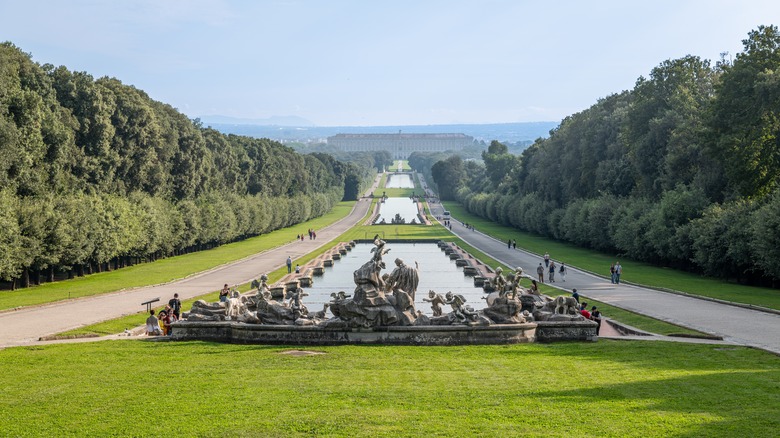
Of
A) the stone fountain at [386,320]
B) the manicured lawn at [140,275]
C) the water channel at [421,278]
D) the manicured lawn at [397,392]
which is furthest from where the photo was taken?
the manicured lawn at [140,275]

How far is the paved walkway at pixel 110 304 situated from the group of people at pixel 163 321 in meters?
1.36

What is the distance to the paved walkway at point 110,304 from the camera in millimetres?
29083

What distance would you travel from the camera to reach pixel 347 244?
79.1m

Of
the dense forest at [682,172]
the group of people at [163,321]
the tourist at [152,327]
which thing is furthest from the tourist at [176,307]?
the dense forest at [682,172]

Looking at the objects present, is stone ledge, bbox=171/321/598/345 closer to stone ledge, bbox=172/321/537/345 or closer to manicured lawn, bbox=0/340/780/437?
stone ledge, bbox=172/321/537/345

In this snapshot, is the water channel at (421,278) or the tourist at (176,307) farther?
the water channel at (421,278)

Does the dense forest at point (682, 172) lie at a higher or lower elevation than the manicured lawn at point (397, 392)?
higher

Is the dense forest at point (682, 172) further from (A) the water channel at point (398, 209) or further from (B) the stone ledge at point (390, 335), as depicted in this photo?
(A) the water channel at point (398, 209)

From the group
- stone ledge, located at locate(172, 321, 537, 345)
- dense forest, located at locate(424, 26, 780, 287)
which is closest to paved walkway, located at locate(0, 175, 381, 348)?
stone ledge, located at locate(172, 321, 537, 345)

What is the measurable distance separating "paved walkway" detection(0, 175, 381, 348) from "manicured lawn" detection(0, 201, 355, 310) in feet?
4.83

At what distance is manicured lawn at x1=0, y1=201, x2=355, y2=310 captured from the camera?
42.0 meters

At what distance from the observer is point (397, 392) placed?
17.0 meters

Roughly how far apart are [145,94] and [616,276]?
46444 millimetres

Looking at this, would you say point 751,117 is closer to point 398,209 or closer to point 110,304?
point 110,304
